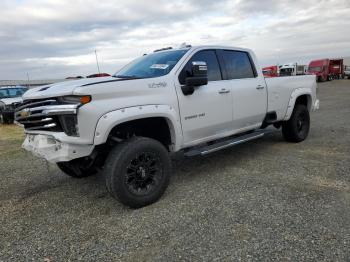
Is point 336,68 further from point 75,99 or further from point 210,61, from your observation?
point 75,99

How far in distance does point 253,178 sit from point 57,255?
2813 millimetres

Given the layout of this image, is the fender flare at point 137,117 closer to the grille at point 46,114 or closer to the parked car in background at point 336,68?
the grille at point 46,114

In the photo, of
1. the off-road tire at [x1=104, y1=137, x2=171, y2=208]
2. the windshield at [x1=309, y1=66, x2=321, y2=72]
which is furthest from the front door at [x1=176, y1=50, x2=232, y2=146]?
the windshield at [x1=309, y1=66, x2=321, y2=72]

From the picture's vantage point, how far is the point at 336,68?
37.4m

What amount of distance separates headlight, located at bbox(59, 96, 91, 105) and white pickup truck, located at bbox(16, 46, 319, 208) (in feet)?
0.03

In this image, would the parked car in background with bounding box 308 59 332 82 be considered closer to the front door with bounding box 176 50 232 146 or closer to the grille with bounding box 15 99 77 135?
the front door with bounding box 176 50 232 146

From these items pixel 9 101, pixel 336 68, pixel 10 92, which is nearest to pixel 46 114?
pixel 9 101

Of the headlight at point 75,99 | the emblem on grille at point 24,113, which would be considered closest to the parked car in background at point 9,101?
the emblem on grille at point 24,113

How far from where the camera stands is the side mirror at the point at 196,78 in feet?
14.1

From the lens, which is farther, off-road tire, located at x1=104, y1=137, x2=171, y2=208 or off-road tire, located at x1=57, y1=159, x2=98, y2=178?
off-road tire, located at x1=57, y1=159, x2=98, y2=178

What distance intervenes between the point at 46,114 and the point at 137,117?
1.00 metres

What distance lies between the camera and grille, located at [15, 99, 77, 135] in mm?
3625

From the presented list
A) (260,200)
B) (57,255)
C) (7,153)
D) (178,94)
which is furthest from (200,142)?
(7,153)

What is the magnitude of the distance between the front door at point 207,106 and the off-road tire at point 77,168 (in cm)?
139
